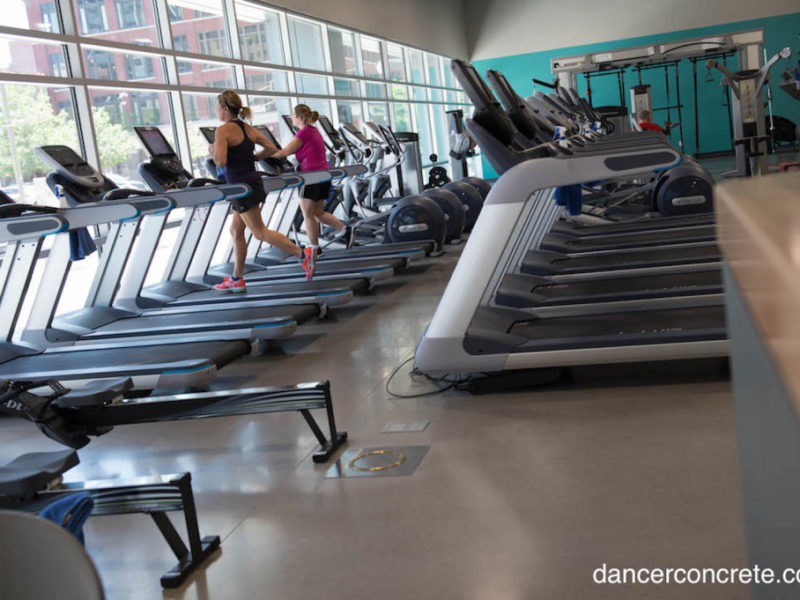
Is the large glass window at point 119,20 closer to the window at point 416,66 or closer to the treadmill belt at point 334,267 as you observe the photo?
the treadmill belt at point 334,267

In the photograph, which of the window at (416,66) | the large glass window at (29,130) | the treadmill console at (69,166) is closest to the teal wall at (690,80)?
the window at (416,66)

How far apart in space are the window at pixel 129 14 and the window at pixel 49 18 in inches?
44.0

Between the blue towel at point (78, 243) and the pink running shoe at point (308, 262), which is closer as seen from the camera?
the blue towel at point (78, 243)

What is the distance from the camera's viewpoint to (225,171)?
18.8 ft

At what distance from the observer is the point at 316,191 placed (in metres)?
7.14

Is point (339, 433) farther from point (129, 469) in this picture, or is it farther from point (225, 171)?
point (225, 171)

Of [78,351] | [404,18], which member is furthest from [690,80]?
[78,351]

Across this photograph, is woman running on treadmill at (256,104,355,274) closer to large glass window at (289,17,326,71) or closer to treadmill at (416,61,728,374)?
treadmill at (416,61,728,374)

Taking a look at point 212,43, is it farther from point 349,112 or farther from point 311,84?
point 349,112

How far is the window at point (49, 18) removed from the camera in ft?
20.7

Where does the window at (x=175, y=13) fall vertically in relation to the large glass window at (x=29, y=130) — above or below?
above

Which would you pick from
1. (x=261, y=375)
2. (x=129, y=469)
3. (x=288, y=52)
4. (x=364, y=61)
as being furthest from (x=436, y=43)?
(x=129, y=469)

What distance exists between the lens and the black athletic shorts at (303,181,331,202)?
711cm

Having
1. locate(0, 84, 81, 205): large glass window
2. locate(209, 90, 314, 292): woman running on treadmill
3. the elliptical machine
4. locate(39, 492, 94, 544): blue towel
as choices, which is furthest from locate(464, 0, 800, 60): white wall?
locate(39, 492, 94, 544): blue towel
